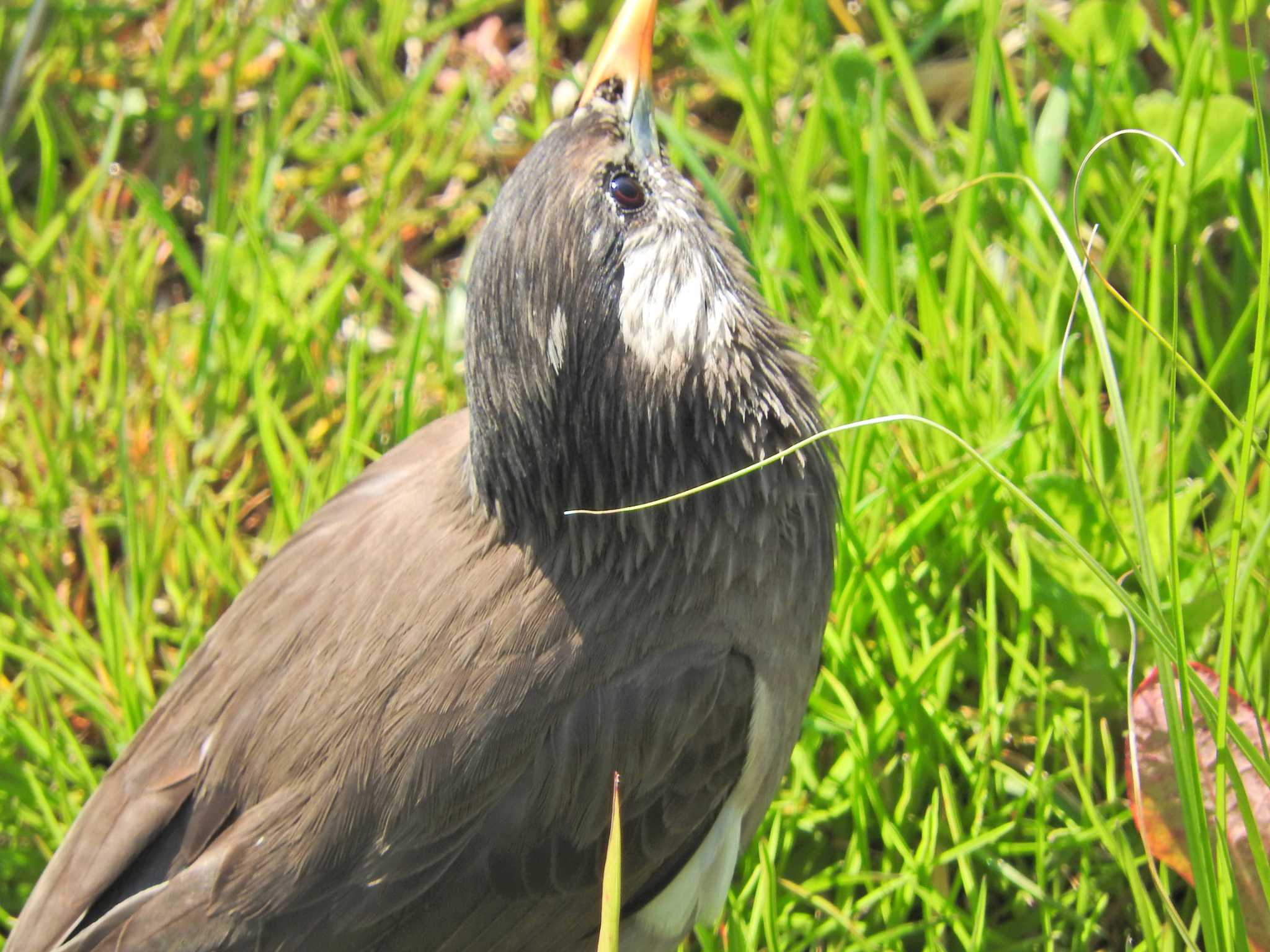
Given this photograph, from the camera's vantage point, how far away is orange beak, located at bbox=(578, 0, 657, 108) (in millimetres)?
2697

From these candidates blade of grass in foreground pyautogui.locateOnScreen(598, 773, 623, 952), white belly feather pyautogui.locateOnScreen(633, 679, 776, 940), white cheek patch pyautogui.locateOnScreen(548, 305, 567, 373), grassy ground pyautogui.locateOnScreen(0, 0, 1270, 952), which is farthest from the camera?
grassy ground pyautogui.locateOnScreen(0, 0, 1270, 952)

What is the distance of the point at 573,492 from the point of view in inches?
97.0

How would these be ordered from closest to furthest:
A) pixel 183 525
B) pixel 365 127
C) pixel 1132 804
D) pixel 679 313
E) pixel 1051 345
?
pixel 679 313
pixel 1132 804
pixel 1051 345
pixel 183 525
pixel 365 127

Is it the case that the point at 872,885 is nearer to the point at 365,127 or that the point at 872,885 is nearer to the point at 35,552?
the point at 35,552

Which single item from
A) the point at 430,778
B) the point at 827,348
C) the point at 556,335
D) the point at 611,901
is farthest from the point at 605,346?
the point at 827,348

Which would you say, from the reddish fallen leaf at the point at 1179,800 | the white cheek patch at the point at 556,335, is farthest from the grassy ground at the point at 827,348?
the white cheek patch at the point at 556,335

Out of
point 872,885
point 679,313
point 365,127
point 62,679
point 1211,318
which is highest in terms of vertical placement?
point 365,127

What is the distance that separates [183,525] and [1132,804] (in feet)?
7.46

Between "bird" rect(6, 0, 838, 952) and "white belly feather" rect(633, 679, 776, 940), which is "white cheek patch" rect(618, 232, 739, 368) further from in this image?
"white belly feather" rect(633, 679, 776, 940)

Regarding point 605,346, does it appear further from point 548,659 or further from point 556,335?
point 548,659

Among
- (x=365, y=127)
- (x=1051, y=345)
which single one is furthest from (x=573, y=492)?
(x=365, y=127)

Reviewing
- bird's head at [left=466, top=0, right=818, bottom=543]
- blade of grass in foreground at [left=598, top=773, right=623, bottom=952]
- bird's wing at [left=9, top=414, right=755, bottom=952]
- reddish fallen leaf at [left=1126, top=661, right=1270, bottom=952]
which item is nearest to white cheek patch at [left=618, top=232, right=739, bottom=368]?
bird's head at [left=466, top=0, right=818, bottom=543]

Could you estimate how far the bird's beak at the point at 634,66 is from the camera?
2676 mm

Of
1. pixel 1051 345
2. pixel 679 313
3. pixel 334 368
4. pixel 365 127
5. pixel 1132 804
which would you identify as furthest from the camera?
pixel 365 127
